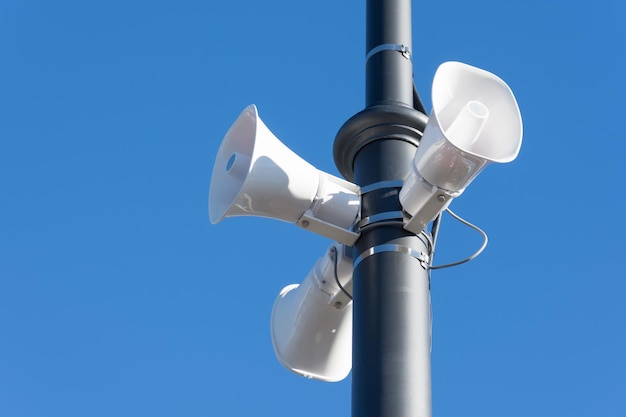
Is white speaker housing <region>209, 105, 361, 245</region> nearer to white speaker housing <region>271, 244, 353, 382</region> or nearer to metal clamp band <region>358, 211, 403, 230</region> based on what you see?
metal clamp band <region>358, 211, 403, 230</region>

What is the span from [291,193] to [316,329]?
624 millimetres

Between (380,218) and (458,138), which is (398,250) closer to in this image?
(380,218)

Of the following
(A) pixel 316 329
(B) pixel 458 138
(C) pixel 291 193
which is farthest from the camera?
(A) pixel 316 329

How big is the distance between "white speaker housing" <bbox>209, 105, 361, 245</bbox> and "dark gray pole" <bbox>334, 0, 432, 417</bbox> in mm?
76

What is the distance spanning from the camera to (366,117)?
3.77m

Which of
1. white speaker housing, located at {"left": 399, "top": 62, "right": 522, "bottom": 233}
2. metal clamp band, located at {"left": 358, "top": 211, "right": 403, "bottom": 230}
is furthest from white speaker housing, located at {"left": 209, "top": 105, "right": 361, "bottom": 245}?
white speaker housing, located at {"left": 399, "top": 62, "right": 522, "bottom": 233}

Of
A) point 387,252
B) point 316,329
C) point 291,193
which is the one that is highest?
point 291,193

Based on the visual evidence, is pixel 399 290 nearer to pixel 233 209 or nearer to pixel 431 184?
pixel 431 184

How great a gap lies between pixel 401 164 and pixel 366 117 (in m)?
0.20

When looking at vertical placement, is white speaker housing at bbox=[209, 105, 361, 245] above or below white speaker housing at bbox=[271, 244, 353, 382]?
above

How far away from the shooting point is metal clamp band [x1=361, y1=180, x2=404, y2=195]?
143 inches

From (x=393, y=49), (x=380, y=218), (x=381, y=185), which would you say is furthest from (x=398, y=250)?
(x=393, y=49)

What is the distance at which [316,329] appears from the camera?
4062 millimetres

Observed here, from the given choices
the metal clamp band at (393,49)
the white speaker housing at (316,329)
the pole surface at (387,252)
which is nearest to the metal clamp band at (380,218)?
the pole surface at (387,252)
